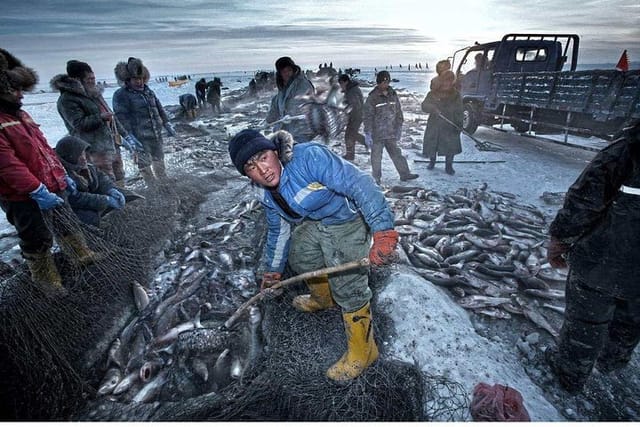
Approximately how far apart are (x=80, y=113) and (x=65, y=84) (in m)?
0.42

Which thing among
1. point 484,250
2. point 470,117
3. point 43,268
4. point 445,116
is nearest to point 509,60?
point 470,117

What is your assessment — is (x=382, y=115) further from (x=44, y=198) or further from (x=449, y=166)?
(x=44, y=198)

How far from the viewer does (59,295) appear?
124 inches

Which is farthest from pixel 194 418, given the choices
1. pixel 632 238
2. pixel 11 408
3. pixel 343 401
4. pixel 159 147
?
pixel 159 147

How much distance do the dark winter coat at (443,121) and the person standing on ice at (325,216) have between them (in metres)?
6.01

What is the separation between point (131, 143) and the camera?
586 centimetres

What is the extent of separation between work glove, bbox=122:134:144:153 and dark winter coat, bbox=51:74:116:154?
583 mm

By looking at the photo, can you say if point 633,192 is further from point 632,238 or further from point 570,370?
point 570,370

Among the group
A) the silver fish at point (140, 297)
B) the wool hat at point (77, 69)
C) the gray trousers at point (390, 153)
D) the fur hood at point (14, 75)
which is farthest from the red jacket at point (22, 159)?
the gray trousers at point (390, 153)

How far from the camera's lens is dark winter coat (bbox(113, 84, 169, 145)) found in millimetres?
5699

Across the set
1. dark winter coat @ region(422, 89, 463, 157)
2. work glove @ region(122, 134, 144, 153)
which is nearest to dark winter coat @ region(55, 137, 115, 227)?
work glove @ region(122, 134, 144, 153)

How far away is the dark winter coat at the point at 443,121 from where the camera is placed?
291 inches

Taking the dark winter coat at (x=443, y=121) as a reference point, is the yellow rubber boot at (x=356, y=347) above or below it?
below

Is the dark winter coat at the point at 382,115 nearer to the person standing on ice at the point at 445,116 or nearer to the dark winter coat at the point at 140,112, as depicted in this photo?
the person standing on ice at the point at 445,116
